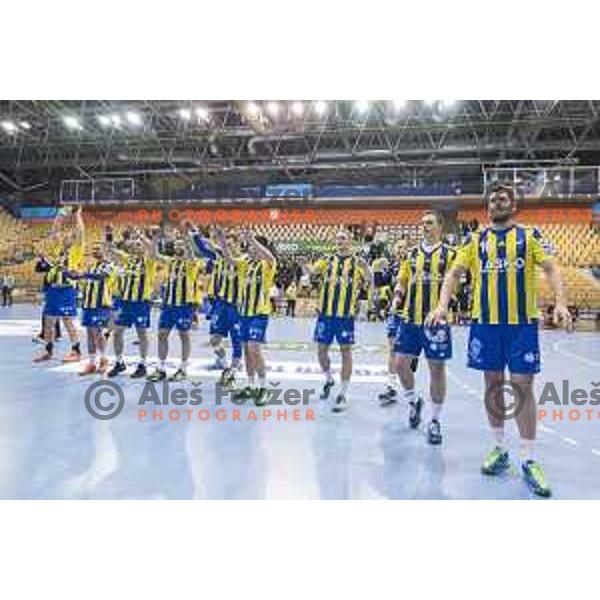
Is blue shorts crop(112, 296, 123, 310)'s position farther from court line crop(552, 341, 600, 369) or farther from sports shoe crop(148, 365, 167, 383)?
court line crop(552, 341, 600, 369)

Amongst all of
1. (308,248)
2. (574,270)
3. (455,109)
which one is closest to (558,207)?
(574,270)

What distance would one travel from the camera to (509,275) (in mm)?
3016

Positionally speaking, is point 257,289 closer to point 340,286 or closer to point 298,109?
point 340,286

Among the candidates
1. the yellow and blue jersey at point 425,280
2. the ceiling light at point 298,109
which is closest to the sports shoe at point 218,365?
the yellow and blue jersey at point 425,280

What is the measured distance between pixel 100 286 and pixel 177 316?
1130mm

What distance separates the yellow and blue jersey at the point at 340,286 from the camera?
181 inches

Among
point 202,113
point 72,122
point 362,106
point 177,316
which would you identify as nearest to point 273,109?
point 202,113

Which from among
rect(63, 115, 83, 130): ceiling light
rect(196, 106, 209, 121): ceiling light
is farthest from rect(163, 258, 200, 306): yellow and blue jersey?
rect(63, 115, 83, 130): ceiling light

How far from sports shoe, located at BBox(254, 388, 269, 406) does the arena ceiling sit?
1189cm

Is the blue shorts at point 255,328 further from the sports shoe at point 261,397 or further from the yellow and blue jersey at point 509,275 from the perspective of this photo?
the yellow and blue jersey at point 509,275

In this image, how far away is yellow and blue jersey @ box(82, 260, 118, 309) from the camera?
589cm
